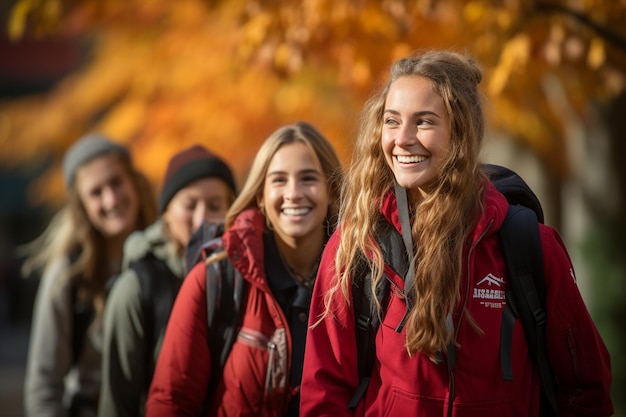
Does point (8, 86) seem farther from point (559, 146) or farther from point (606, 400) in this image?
point (606, 400)

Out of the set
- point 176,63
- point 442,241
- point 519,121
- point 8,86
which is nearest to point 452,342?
point 442,241

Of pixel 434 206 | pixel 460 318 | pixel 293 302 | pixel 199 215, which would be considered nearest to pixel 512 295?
pixel 460 318

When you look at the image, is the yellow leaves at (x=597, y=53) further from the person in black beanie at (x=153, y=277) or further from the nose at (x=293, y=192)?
the nose at (x=293, y=192)

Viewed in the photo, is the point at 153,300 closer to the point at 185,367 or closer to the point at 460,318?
the point at 185,367

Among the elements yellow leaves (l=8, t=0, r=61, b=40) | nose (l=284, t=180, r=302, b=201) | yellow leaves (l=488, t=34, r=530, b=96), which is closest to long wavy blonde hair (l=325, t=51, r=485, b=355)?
nose (l=284, t=180, r=302, b=201)

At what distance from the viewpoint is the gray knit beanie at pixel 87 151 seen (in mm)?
5309

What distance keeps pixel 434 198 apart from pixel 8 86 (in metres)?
20.6

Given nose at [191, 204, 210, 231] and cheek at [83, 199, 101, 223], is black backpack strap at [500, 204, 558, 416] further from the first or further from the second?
cheek at [83, 199, 101, 223]

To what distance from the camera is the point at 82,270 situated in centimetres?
517

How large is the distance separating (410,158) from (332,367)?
746 mm

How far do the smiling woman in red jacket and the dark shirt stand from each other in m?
0.54

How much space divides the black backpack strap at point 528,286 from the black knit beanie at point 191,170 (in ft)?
6.48

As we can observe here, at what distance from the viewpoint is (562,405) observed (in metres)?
3.02

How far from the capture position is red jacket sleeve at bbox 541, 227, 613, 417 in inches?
117
